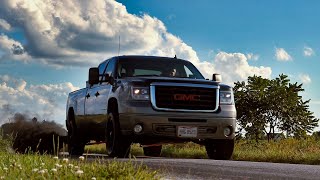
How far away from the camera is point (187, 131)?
12.3 meters

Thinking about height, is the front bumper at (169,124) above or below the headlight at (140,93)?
below

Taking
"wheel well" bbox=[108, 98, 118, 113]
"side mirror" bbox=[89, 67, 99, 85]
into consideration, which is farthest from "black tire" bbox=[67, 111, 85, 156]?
"wheel well" bbox=[108, 98, 118, 113]

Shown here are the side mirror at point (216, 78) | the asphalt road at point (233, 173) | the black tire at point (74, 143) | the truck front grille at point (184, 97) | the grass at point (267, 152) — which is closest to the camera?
the asphalt road at point (233, 173)

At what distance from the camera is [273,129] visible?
1385 inches

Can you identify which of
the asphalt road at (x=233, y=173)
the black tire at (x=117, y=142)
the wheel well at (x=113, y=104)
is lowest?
the asphalt road at (x=233, y=173)

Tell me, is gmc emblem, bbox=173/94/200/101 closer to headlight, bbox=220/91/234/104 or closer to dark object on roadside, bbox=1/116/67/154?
headlight, bbox=220/91/234/104

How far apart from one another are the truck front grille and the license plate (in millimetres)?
404

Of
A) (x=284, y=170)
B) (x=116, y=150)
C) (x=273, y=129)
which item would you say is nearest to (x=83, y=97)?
(x=116, y=150)

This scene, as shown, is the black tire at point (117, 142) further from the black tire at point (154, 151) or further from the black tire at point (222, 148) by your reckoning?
the black tire at point (154, 151)

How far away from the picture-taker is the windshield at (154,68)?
44.6 feet

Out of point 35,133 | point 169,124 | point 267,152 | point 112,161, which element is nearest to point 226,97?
point 169,124

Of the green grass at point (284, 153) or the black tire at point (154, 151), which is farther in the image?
the black tire at point (154, 151)

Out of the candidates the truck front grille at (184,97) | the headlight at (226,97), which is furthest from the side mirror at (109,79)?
the headlight at (226,97)

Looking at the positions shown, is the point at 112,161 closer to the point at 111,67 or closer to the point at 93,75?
the point at 93,75
